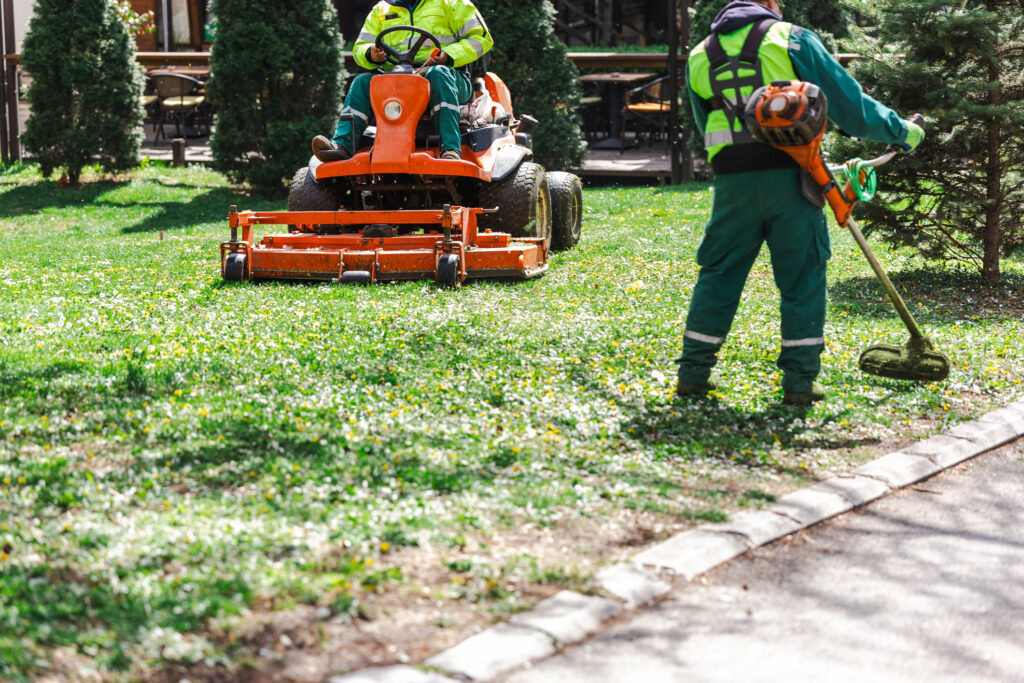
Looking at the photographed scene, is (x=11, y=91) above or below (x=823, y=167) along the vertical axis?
above

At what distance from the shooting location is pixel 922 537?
4188 mm

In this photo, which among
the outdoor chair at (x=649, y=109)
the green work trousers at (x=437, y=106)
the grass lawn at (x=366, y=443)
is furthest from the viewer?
the outdoor chair at (x=649, y=109)

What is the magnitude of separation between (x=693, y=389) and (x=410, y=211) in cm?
351

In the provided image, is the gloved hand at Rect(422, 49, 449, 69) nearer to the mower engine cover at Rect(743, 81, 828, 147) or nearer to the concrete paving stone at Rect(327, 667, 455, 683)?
the mower engine cover at Rect(743, 81, 828, 147)

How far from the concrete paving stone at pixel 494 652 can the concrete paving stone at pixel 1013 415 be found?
3430 mm

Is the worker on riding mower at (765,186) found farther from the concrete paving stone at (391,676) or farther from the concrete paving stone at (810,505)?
the concrete paving stone at (391,676)

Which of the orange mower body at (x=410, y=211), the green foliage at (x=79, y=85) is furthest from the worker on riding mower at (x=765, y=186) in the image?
the green foliage at (x=79, y=85)

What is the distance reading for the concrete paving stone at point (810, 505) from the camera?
423 centimetres

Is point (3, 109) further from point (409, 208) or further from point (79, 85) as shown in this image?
point (409, 208)

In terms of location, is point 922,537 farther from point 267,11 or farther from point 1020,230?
point 267,11

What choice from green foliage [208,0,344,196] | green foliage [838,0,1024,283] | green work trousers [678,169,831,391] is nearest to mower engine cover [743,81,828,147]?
green work trousers [678,169,831,391]

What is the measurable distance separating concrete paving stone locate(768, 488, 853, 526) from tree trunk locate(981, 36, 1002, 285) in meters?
5.40

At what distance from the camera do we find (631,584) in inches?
139

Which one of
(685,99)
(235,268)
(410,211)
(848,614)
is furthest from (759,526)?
(685,99)
